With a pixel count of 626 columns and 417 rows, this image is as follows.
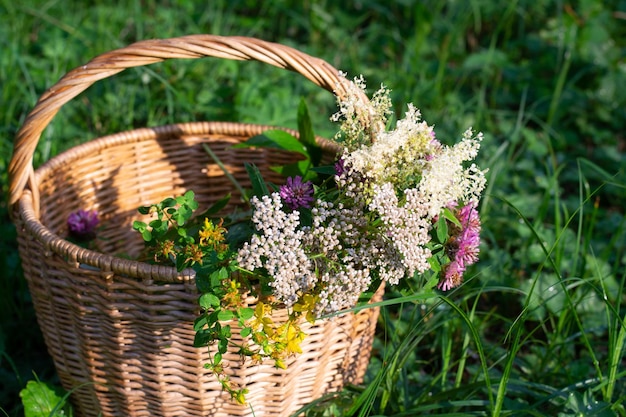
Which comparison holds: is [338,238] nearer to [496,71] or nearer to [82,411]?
[82,411]

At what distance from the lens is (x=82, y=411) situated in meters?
1.64

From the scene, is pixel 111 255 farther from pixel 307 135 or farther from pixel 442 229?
pixel 442 229

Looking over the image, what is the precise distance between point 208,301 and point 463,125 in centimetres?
163

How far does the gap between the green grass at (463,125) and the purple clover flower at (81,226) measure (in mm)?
293

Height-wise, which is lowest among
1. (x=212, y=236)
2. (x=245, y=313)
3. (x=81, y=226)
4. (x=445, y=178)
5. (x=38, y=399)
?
(x=38, y=399)

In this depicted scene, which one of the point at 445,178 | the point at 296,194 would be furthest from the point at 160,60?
the point at 445,178

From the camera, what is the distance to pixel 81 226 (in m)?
1.71

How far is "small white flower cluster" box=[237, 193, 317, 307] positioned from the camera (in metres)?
1.18

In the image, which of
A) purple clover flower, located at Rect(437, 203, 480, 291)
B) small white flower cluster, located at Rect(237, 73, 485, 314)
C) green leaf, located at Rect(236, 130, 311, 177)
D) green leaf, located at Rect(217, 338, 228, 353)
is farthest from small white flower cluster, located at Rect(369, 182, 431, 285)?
green leaf, located at Rect(236, 130, 311, 177)

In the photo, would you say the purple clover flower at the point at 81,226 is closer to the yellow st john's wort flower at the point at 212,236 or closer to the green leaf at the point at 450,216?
the yellow st john's wort flower at the point at 212,236

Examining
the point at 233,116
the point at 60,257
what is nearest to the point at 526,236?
the point at 233,116

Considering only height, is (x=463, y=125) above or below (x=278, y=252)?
below

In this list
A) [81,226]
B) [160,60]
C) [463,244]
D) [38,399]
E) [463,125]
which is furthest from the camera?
[463,125]

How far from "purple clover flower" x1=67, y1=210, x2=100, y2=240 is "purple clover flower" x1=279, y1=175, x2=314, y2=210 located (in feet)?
1.98
